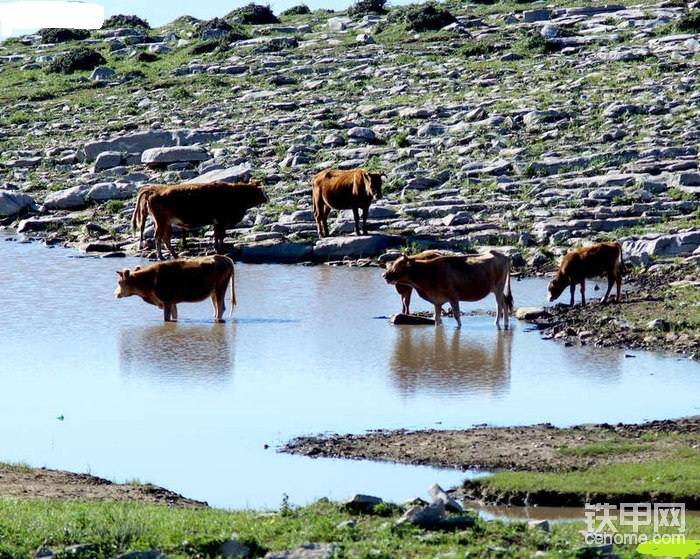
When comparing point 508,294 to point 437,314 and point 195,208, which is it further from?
point 195,208

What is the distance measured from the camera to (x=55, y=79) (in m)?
58.4

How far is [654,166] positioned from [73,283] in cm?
1224

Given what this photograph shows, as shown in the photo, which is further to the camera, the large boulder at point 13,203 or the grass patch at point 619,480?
the large boulder at point 13,203

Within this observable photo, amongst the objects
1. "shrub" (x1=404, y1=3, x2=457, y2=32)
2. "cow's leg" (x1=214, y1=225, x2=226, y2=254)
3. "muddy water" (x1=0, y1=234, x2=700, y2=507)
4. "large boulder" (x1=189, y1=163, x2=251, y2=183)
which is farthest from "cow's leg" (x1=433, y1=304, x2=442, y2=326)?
"shrub" (x1=404, y1=3, x2=457, y2=32)

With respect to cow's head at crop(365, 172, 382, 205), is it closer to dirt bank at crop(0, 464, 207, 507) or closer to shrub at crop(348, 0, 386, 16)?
dirt bank at crop(0, 464, 207, 507)

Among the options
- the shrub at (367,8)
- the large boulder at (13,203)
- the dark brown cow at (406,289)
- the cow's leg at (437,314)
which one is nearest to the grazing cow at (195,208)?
the large boulder at (13,203)

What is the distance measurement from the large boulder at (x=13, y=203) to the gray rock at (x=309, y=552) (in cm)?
2734

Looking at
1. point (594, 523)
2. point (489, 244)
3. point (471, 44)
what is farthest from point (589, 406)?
point (471, 44)

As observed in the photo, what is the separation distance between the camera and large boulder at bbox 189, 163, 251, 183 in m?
34.3

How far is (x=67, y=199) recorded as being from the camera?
35.6m

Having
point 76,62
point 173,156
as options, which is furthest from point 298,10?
point 173,156

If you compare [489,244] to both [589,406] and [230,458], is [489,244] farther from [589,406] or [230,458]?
[230,458]

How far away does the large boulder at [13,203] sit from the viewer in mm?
36156

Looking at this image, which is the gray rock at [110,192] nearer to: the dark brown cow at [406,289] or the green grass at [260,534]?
the dark brown cow at [406,289]
